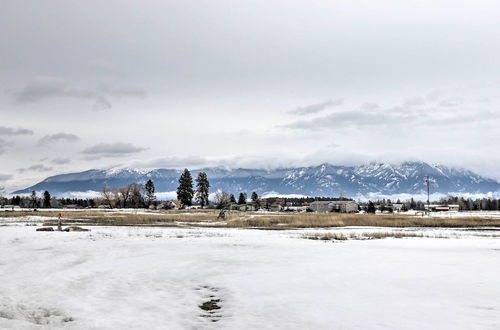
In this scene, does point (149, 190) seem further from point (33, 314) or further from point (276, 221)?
point (33, 314)

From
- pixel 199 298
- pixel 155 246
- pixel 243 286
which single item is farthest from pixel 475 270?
pixel 155 246

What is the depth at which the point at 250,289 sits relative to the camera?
1208 centimetres

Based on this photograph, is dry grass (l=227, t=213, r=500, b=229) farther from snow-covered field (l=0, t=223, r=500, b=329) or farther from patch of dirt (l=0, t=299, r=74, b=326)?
patch of dirt (l=0, t=299, r=74, b=326)

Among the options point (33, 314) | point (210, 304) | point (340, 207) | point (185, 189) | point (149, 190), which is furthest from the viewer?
point (149, 190)

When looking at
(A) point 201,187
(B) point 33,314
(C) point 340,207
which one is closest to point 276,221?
(B) point 33,314

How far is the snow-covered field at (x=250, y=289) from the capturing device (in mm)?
8812

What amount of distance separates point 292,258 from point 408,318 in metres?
9.77

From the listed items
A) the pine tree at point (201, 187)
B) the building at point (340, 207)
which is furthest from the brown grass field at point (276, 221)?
the building at point (340, 207)

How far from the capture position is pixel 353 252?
20.2 metres

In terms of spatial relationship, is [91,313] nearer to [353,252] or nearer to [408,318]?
[408,318]

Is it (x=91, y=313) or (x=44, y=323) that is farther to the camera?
(x=91, y=313)

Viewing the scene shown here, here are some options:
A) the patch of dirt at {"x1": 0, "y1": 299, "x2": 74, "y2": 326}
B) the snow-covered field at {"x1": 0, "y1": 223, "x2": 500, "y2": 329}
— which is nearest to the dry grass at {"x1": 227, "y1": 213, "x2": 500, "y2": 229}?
the snow-covered field at {"x1": 0, "y1": 223, "x2": 500, "y2": 329}

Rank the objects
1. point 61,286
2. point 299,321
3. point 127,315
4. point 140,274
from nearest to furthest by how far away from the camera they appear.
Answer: point 299,321 → point 127,315 → point 61,286 → point 140,274

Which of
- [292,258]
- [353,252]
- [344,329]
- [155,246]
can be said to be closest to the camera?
[344,329]
